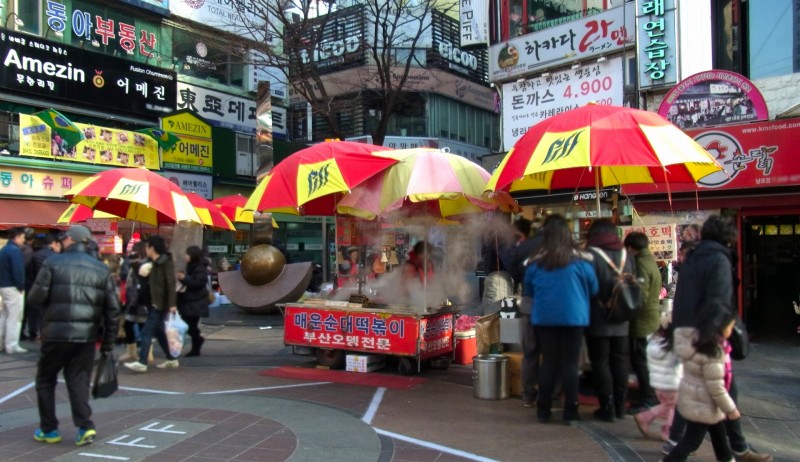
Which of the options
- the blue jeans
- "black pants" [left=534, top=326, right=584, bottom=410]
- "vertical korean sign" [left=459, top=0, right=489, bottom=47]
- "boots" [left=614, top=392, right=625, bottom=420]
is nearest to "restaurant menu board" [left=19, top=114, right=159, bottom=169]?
"vertical korean sign" [left=459, top=0, right=489, bottom=47]

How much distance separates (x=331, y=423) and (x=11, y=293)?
6.06 m

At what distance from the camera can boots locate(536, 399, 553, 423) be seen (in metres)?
5.61

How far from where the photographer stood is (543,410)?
18.5ft

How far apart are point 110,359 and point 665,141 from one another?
5.12 meters

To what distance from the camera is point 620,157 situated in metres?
5.43

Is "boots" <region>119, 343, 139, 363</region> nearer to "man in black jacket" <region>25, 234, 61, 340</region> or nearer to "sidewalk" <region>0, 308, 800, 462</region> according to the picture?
"sidewalk" <region>0, 308, 800, 462</region>

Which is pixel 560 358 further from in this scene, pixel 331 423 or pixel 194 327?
pixel 194 327

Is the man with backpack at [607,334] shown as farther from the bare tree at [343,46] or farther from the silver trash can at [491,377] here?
the bare tree at [343,46]

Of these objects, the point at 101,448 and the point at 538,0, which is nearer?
the point at 101,448

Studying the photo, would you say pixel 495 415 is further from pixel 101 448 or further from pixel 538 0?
pixel 538 0

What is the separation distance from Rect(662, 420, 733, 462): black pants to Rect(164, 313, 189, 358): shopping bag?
234 inches

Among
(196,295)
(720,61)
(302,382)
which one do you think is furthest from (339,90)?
(302,382)

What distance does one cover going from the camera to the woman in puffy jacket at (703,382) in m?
3.96

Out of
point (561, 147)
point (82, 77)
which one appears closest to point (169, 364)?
point (561, 147)
